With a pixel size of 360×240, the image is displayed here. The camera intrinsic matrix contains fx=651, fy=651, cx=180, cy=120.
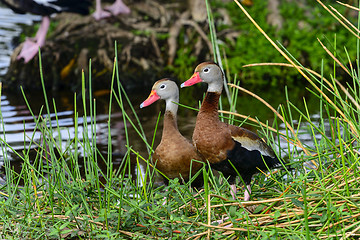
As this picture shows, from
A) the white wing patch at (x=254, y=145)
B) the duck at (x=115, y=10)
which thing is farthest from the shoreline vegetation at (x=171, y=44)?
the white wing patch at (x=254, y=145)

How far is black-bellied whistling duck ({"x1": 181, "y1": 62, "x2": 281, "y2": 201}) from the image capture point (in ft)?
10.1

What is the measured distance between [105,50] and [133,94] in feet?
2.53

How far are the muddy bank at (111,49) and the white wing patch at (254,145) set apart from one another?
4.78 metres

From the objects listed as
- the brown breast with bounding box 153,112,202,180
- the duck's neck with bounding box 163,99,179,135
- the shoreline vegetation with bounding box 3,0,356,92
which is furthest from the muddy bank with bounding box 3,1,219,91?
the brown breast with bounding box 153,112,202,180

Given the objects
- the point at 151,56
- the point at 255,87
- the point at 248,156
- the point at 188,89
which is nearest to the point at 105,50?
the point at 151,56

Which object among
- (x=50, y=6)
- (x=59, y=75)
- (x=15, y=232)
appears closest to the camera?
(x=15, y=232)

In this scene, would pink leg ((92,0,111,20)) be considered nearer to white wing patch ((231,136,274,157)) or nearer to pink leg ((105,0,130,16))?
pink leg ((105,0,130,16))

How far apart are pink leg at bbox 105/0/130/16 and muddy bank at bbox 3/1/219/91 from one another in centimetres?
13

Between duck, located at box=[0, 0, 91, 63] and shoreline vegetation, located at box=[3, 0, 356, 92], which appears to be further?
shoreline vegetation, located at box=[3, 0, 356, 92]

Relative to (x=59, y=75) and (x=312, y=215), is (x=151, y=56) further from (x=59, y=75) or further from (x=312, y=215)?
(x=312, y=215)

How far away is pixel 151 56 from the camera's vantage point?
Result: 26.7 ft

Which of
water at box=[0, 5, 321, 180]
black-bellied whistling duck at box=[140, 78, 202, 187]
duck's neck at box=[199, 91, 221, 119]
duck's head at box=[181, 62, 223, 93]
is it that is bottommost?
water at box=[0, 5, 321, 180]

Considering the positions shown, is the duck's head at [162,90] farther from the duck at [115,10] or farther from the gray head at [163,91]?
the duck at [115,10]

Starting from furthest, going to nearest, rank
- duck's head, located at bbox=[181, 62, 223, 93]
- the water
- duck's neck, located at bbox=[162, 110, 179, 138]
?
the water < duck's neck, located at bbox=[162, 110, 179, 138] < duck's head, located at bbox=[181, 62, 223, 93]
